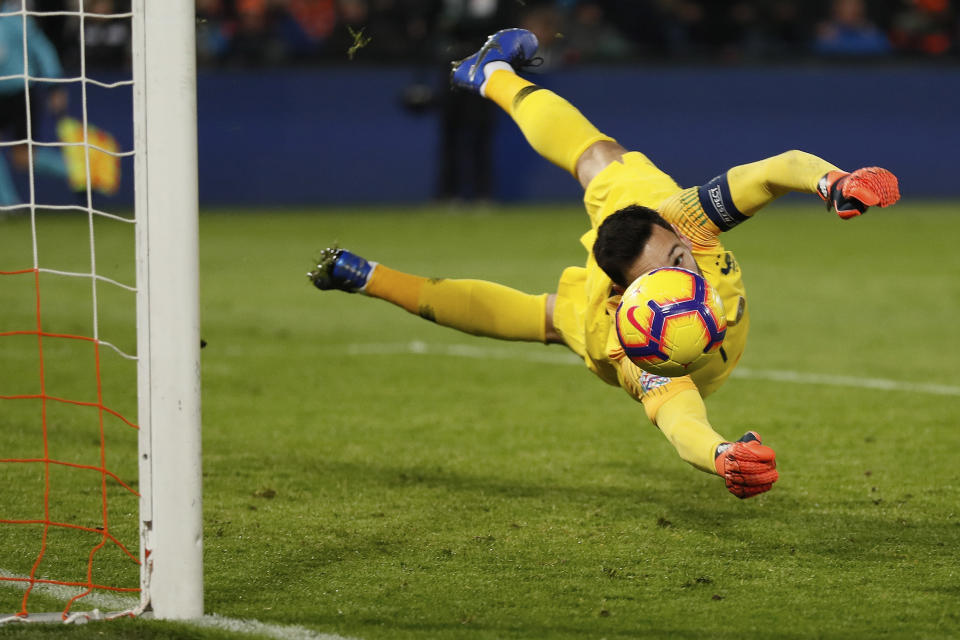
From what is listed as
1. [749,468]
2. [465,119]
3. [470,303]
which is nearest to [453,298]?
[470,303]

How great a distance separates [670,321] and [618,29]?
1524 cm

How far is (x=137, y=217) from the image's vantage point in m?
3.62

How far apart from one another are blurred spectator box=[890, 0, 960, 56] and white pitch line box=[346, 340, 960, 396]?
12202 millimetres

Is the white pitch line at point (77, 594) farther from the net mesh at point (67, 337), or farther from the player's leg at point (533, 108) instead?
the player's leg at point (533, 108)

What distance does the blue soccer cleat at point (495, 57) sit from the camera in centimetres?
576

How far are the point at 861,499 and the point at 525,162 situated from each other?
13.7 meters

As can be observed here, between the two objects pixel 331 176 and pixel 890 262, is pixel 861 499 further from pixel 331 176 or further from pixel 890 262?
pixel 331 176

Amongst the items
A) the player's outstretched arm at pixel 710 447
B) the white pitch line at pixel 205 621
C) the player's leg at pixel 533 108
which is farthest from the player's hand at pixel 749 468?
the player's leg at pixel 533 108

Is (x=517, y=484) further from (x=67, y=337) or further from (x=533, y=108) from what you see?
(x=67, y=337)

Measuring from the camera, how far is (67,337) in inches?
197

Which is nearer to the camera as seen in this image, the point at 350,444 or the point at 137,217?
the point at 137,217

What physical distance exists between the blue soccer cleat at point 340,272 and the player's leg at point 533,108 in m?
0.85

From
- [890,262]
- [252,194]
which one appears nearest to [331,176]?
[252,194]

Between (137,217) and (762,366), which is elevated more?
(137,217)
